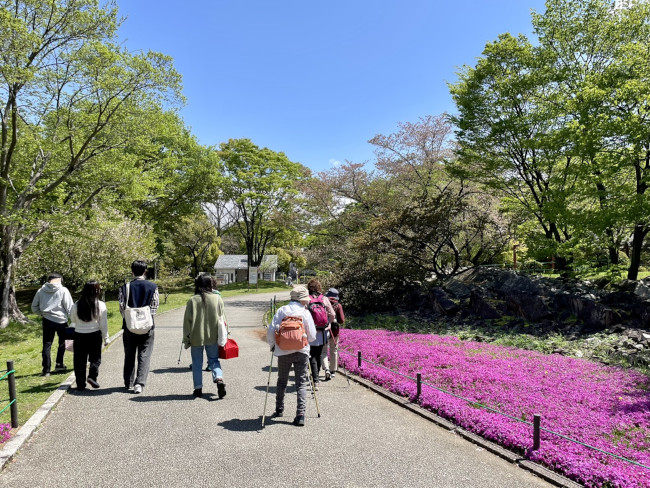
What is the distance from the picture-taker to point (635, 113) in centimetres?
1182

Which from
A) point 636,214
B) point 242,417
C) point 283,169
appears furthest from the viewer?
point 283,169

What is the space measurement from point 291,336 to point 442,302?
459 inches

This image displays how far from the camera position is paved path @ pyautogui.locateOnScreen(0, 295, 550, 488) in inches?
157

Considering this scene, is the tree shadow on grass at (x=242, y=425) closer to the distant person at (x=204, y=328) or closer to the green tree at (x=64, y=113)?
the distant person at (x=204, y=328)

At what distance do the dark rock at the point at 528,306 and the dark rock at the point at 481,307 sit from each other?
67 centimetres

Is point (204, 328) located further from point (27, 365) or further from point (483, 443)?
point (27, 365)

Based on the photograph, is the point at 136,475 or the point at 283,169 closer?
the point at 136,475

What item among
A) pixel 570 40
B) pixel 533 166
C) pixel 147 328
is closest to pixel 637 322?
pixel 533 166

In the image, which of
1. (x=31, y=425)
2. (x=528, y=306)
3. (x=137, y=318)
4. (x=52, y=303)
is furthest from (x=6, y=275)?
(x=528, y=306)

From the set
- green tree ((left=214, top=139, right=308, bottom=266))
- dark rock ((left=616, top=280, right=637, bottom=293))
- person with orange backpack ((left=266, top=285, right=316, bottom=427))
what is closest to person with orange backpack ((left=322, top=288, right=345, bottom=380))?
person with orange backpack ((left=266, top=285, right=316, bottom=427))

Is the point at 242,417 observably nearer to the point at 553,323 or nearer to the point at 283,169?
the point at 553,323

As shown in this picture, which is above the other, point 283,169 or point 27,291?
point 283,169

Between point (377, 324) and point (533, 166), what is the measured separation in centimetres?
911

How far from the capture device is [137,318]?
6145 mm
